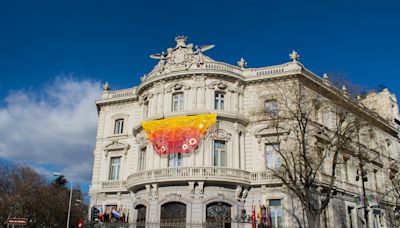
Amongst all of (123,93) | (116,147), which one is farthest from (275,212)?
(123,93)

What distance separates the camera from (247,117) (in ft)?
106

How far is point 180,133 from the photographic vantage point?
3050 cm

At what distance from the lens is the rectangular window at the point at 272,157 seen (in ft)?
100

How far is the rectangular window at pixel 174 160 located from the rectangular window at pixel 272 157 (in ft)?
22.2

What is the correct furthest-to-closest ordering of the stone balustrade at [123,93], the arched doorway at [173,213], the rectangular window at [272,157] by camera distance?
1. the stone balustrade at [123,93]
2. the rectangular window at [272,157]
3. the arched doorway at [173,213]

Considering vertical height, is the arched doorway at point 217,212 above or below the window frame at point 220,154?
below

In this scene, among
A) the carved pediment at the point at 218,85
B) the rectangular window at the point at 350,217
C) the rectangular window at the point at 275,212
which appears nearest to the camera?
the rectangular window at the point at 275,212

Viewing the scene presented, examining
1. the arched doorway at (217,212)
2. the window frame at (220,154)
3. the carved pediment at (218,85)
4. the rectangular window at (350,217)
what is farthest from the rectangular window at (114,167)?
the rectangular window at (350,217)

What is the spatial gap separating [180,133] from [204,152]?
2.40m

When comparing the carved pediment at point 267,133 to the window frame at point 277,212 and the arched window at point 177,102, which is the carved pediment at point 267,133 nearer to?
the window frame at point 277,212

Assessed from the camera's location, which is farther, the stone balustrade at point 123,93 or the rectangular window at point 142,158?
the stone balustrade at point 123,93

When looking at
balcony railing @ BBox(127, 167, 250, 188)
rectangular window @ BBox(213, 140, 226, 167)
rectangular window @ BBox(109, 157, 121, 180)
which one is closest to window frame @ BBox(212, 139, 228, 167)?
rectangular window @ BBox(213, 140, 226, 167)

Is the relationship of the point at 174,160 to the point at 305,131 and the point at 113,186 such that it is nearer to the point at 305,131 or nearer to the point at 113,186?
the point at 113,186

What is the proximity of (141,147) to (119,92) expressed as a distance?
25.6 ft
